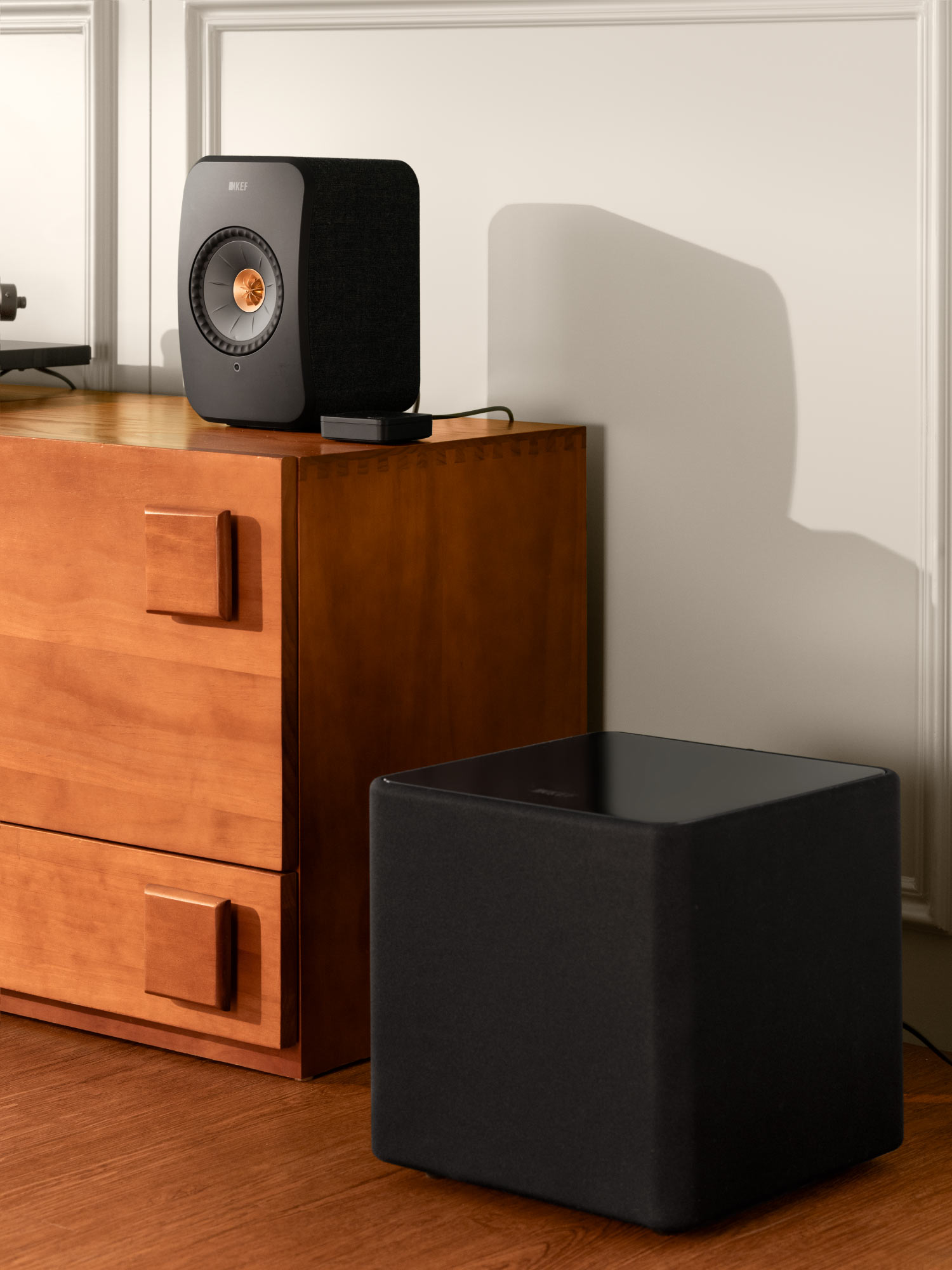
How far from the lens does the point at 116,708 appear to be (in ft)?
5.83

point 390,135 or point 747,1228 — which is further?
point 390,135

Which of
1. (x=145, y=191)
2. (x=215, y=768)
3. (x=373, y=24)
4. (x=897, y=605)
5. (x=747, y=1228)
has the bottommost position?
(x=747, y=1228)

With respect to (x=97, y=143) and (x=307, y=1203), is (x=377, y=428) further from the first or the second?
(x=97, y=143)

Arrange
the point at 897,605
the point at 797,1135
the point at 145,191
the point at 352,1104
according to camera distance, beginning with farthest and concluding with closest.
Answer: the point at 145,191, the point at 897,605, the point at 352,1104, the point at 797,1135

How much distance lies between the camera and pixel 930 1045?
183 centimetres

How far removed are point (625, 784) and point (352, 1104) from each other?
45 centimetres

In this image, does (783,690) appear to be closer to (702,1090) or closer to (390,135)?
(702,1090)

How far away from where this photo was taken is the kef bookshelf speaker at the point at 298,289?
70.6 inches

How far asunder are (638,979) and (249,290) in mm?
872

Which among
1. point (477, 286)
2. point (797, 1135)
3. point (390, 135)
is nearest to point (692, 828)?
point (797, 1135)

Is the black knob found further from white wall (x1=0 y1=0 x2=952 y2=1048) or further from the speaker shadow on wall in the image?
the speaker shadow on wall

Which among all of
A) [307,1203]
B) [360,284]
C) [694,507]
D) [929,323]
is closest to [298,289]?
[360,284]

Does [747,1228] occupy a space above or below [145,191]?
below

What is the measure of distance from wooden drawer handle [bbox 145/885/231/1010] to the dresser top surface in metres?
0.44
